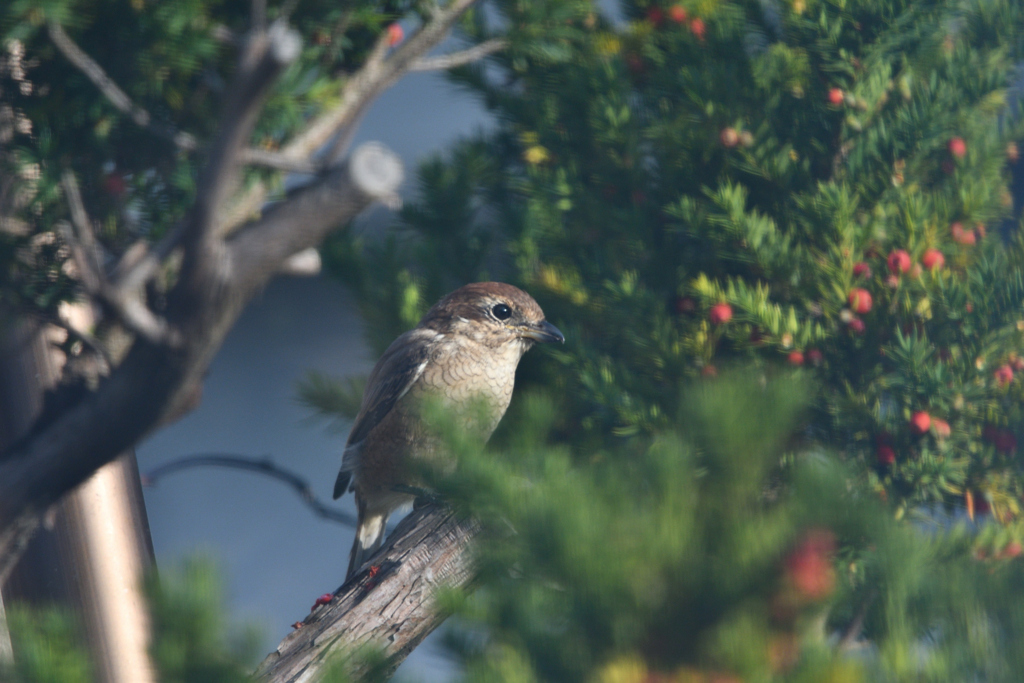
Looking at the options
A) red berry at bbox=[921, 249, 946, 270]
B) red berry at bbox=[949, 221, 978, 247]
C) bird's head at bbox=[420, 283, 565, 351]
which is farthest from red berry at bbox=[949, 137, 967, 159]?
bird's head at bbox=[420, 283, 565, 351]

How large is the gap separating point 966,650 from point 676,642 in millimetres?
296

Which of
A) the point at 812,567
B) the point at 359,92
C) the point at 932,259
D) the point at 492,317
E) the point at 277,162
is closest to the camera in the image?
the point at 812,567

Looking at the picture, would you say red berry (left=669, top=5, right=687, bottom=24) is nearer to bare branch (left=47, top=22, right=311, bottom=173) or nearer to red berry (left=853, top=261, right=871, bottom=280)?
red berry (left=853, top=261, right=871, bottom=280)

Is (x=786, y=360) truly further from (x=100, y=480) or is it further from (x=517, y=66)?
(x=100, y=480)

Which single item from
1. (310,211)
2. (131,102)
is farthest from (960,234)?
(131,102)

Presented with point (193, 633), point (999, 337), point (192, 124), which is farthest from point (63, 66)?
point (999, 337)

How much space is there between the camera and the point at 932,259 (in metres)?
1.94

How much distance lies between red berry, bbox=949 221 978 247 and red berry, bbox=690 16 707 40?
854 millimetres

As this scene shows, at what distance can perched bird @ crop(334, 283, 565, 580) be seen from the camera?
2.39 meters

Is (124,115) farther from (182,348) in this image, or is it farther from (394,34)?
(394,34)

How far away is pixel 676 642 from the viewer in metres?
0.74

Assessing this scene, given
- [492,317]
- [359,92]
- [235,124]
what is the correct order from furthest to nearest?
[492,317]
[359,92]
[235,124]

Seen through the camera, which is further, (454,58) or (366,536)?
(366,536)

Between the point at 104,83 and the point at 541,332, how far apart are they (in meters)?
1.36
